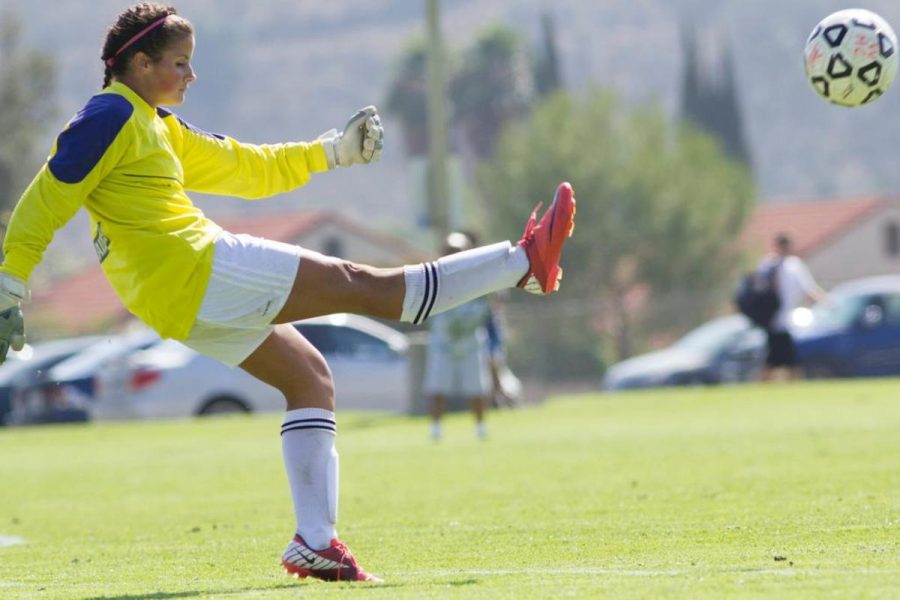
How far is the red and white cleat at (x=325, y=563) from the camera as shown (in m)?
6.91

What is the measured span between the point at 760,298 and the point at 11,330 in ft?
60.1

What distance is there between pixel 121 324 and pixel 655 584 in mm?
53791

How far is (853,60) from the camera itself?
912 centimetres

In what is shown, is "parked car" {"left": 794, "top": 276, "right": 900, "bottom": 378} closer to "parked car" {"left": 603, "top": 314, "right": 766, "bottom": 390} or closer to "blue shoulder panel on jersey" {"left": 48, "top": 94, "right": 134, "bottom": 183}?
"parked car" {"left": 603, "top": 314, "right": 766, "bottom": 390}

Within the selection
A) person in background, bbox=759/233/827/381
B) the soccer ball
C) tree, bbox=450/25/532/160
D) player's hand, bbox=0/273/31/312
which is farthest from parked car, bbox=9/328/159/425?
tree, bbox=450/25/532/160

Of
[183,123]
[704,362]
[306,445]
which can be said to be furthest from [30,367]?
[306,445]

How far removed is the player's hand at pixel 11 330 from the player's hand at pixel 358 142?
151 centimetres

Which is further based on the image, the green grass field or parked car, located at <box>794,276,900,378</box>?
parked car, located at <box>794,276,900,378</box>

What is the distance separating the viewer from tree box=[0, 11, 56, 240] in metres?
67.7

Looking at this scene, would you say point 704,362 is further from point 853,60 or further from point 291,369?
point 291,369

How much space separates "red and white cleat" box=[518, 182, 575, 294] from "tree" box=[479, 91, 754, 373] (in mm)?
54925

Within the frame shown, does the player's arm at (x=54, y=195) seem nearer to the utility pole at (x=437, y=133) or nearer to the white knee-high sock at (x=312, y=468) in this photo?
the white knee-high sock at (x=312, y=468)

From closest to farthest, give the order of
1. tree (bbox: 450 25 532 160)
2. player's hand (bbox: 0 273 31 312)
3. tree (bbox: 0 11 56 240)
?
player's hand (bbox: 0 273 31 312) → tree (bbox: 0 11 56 240) → tree (bbox: 450 25 532 160)

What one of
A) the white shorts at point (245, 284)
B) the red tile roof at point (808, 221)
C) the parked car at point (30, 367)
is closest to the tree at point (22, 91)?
the red tile roof at point (808, 221)
